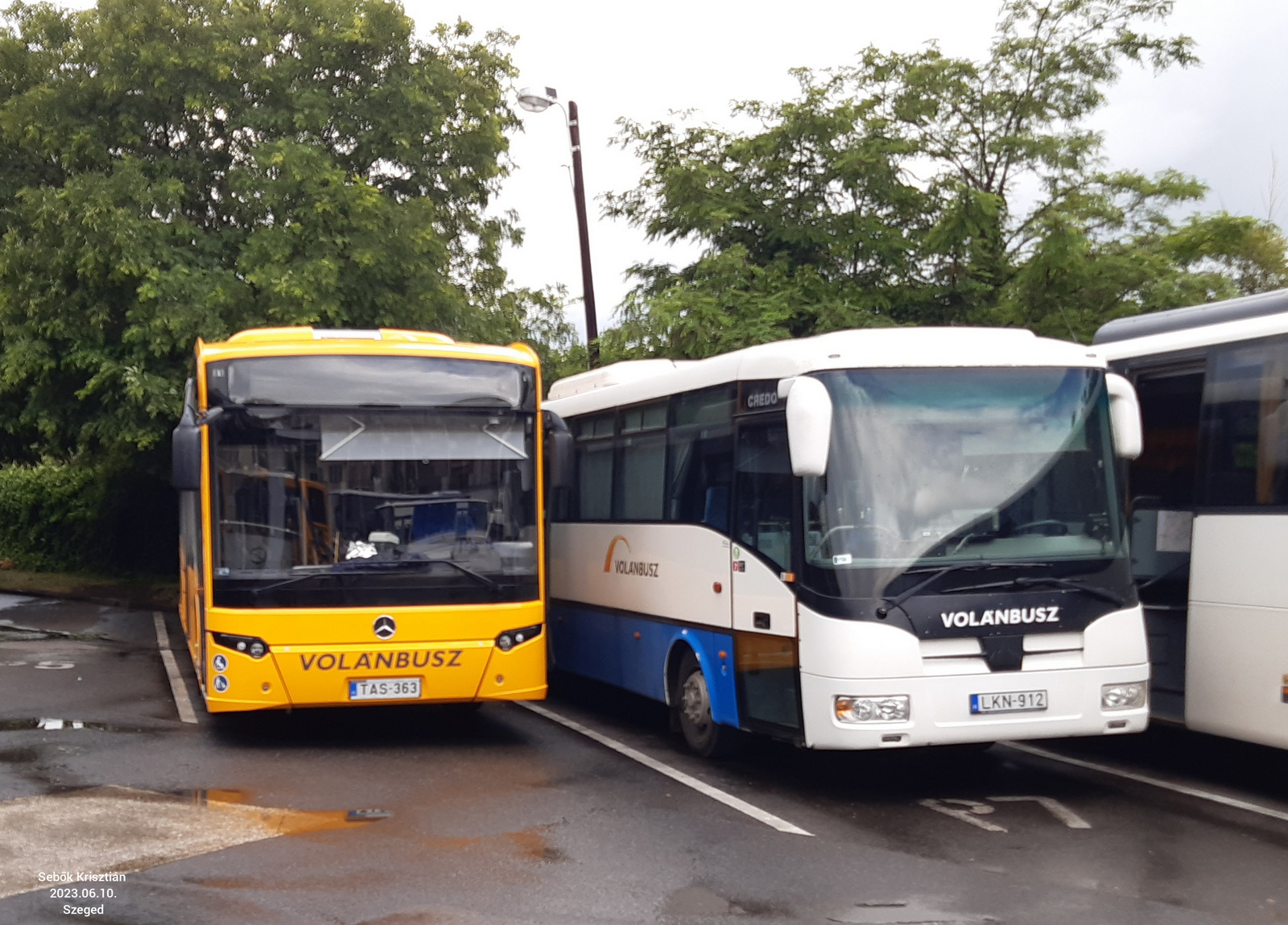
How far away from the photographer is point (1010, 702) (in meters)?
8.97

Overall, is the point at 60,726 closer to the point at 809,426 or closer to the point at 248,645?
the point at 248,645

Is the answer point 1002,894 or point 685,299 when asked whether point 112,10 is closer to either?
point 685,299

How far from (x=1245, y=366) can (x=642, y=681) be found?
5195 millimetres

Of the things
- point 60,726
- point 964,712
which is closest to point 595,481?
point 60,726

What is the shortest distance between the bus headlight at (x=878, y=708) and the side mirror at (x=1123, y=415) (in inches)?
85.6

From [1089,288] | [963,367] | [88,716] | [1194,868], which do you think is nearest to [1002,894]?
[1194,868]

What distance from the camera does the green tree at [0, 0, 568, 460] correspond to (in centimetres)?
2134

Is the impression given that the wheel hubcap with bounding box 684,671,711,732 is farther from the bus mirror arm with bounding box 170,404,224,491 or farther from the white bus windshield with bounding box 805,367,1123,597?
the bus mirror arm with bounding box 170,404,224,491

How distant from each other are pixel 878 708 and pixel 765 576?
1.30 meters

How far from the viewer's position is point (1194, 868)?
7535 mm

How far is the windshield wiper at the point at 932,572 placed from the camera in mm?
8852

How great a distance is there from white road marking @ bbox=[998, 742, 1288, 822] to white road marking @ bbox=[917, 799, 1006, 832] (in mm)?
1458

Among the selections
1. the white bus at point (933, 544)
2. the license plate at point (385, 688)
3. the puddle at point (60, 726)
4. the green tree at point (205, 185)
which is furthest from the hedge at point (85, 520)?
the white bus at point (933, 544)

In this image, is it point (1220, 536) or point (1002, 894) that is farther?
point (1220, 536)
